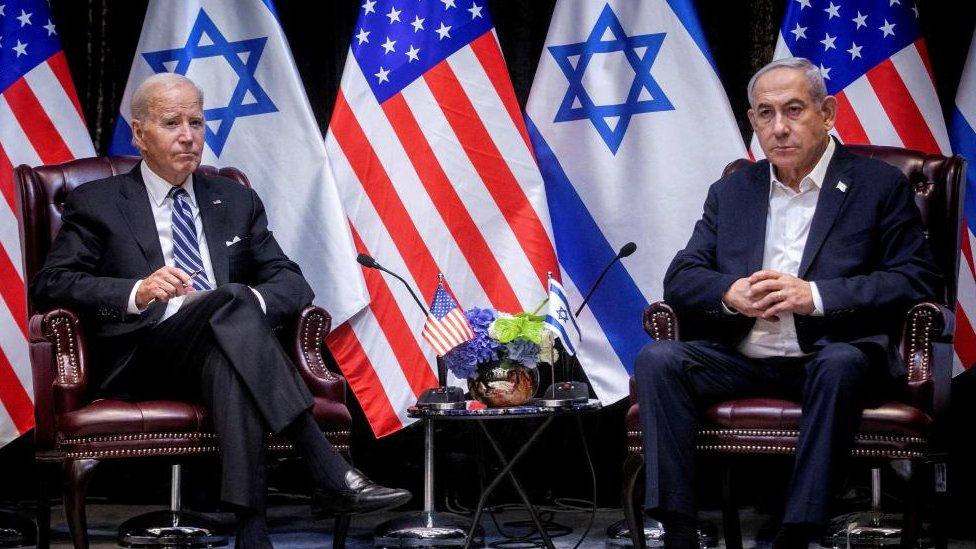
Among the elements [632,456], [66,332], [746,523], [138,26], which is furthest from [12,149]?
[746,523]

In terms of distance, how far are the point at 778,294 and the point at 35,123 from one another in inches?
121

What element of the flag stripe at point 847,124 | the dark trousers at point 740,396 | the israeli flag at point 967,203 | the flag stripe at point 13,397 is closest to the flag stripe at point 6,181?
the flag stripe at point 13,397

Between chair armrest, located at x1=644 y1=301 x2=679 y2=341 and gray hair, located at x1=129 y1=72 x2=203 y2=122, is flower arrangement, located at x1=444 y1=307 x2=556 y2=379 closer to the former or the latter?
chair armrest, located at x1=644 y1=301 x2=679 y2=341

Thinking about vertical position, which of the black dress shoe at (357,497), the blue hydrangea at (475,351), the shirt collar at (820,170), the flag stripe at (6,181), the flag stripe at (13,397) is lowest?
the black dress shoe at (357,497)

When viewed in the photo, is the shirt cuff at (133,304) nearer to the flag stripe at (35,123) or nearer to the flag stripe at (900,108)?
the flag stripe at (35,123)

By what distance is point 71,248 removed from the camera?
12.2ft

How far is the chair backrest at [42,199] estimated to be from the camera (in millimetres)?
3922

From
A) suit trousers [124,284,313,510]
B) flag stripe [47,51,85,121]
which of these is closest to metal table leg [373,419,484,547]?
suit trousers [124,284,313,510]

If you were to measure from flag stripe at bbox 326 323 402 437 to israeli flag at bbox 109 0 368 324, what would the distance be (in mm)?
105

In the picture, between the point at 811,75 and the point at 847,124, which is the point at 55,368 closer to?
the point at 811,75

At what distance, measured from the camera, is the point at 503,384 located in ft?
11.5

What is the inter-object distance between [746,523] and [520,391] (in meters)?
1.43

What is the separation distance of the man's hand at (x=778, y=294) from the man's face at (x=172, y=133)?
189cm

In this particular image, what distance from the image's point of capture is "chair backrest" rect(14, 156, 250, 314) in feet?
12.9
